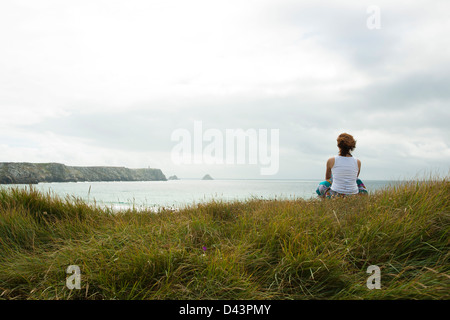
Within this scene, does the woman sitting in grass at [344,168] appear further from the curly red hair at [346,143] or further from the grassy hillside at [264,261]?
the grassy hillside at [264,261]

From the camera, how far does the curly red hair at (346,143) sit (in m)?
7.04

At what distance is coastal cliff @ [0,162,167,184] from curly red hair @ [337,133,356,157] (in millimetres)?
62387

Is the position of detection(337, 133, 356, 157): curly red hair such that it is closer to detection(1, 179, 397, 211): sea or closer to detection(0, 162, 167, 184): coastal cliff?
detection(1, 179, 397, 211): sea

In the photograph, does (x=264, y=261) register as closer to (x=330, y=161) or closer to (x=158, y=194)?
(x=330, y=161)

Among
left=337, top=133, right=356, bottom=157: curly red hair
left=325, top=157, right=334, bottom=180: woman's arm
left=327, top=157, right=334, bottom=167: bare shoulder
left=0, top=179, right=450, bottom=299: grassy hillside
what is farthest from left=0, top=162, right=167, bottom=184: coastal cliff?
left=337, top=133, right=356, bottom=157: curly red hair

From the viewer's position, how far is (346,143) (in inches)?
277

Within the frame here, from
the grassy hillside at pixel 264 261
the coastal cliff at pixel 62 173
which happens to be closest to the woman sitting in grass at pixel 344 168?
the grassy hillside at pixel 264 261

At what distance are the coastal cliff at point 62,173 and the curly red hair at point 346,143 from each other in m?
62.4

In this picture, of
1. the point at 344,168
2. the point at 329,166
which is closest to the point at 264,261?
the point at 344,168

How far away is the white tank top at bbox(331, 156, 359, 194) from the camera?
6996 millimetres
